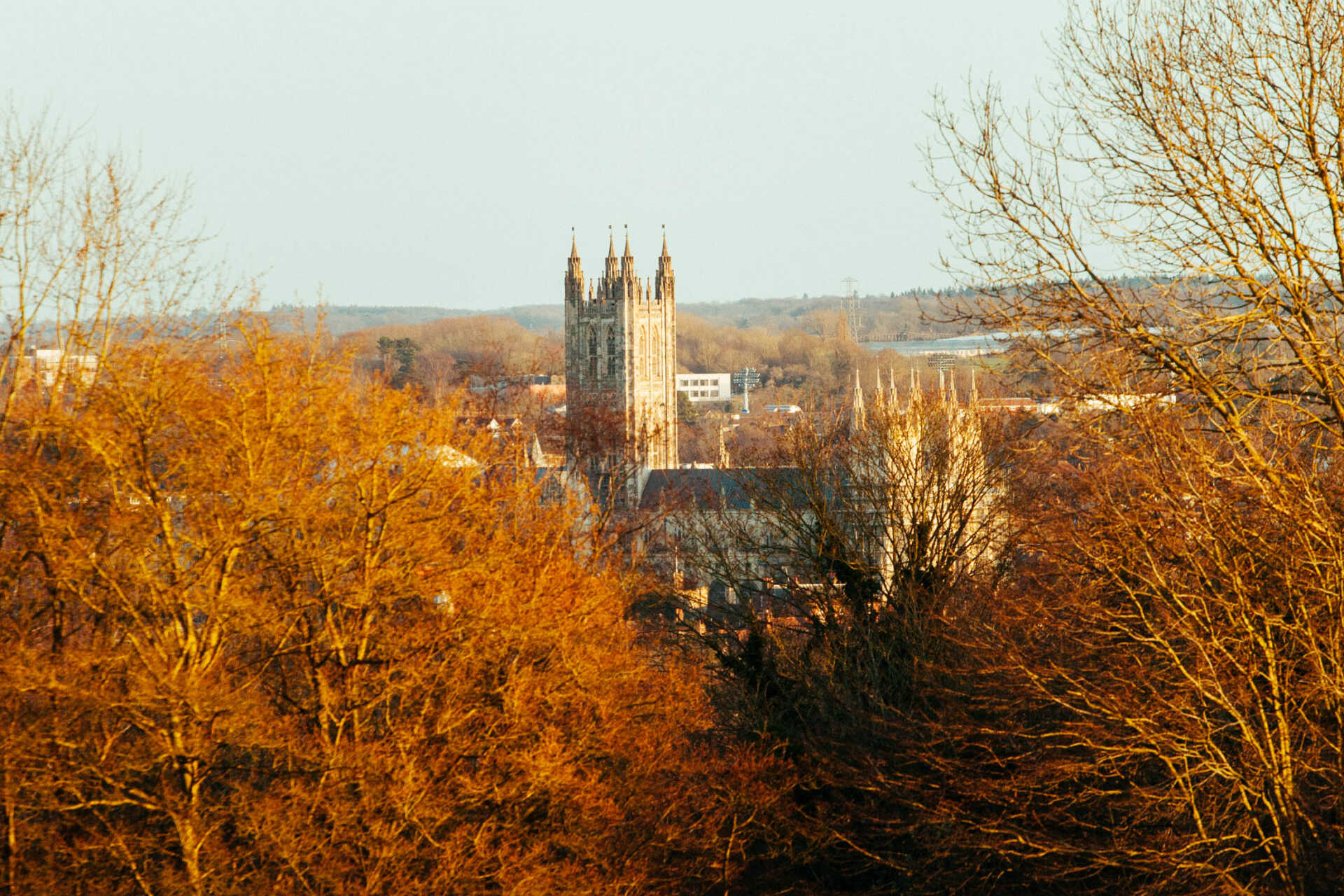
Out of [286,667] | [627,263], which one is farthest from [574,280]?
[286,667]

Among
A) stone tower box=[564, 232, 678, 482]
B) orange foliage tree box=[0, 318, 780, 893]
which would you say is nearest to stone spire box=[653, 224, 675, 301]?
stone tower box=[564, 232, 678, 482]

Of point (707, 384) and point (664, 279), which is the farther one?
point (707, 384)

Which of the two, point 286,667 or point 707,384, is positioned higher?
point 286,667

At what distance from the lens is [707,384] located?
505 ft

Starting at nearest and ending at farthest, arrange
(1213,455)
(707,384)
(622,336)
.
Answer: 1. (1213,455)
2. (622,336)
3. (707,384)

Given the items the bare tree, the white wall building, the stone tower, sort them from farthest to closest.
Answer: the white wall building < the stone tower < the bare tree

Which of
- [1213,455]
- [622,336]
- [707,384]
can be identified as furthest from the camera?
[707,384]

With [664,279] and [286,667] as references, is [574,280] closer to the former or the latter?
[664,279]

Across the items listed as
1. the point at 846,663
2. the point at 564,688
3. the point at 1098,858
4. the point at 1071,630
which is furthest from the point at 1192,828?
the point at 846,663

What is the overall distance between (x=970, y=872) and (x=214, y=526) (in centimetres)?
771

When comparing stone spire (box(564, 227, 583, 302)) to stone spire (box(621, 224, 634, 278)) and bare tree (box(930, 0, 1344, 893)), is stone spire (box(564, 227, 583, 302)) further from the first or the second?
bare tree (box(930, 0, 1344, 893))

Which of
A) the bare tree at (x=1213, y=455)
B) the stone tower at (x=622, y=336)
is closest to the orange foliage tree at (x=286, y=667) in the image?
the bare tree at (x=1213, y=455)

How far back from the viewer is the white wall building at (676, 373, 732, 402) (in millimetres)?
151875

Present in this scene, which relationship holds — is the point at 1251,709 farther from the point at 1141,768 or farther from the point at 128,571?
the point at 128,571
